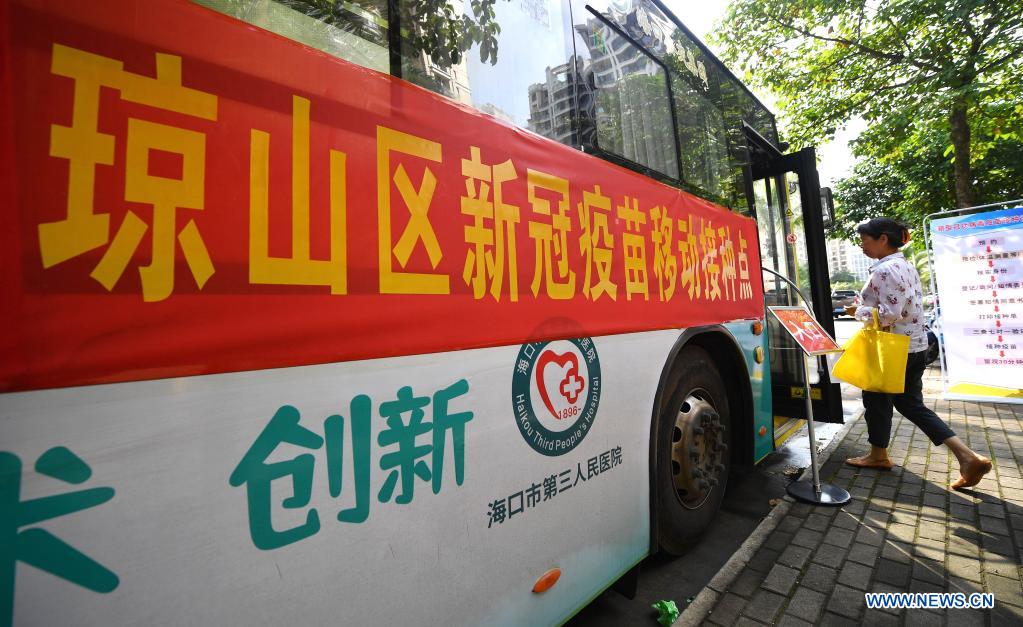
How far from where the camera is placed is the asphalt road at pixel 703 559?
2248 millimetres

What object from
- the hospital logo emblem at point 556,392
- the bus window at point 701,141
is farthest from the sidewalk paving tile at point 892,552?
the bus window at point 701,141

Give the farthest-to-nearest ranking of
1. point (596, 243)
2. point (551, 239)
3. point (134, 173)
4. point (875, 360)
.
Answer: point (875, 360) → point (596, 243) → point (551, 239) → point (134, 173)

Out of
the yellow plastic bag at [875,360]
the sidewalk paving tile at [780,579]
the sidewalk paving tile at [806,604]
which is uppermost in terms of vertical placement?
the yellow plastic bag at [875,360]

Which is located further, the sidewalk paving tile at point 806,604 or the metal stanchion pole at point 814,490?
the metal stanchion pole at point 814,490

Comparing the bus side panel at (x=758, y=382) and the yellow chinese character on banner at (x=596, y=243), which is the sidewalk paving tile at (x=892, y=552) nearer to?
the bus side panel at (x=758, y=382)

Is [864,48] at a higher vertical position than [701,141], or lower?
higher

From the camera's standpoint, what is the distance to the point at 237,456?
3.24 ft

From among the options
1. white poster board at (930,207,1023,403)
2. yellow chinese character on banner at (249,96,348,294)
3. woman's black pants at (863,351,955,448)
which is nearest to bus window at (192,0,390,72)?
yellow chinese character on banner at (249,96,348,294)

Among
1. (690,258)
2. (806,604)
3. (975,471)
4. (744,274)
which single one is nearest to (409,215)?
(690,258)

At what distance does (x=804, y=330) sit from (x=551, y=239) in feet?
7.56

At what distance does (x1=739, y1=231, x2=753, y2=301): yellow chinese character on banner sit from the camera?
3141 mm

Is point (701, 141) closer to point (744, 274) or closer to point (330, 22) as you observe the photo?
point (744, 274)

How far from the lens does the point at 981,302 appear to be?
5.96 m

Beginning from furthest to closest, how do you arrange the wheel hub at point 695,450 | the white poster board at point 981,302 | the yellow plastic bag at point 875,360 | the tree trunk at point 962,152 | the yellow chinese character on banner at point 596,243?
1. the tree trunk at point 962,152
2. the white poster board at point 981,302
3. the yellow plastic bag at point 875,360
4. the wheel hub at point 695,450
5. the yellow chinese character on banner at point 596,243
